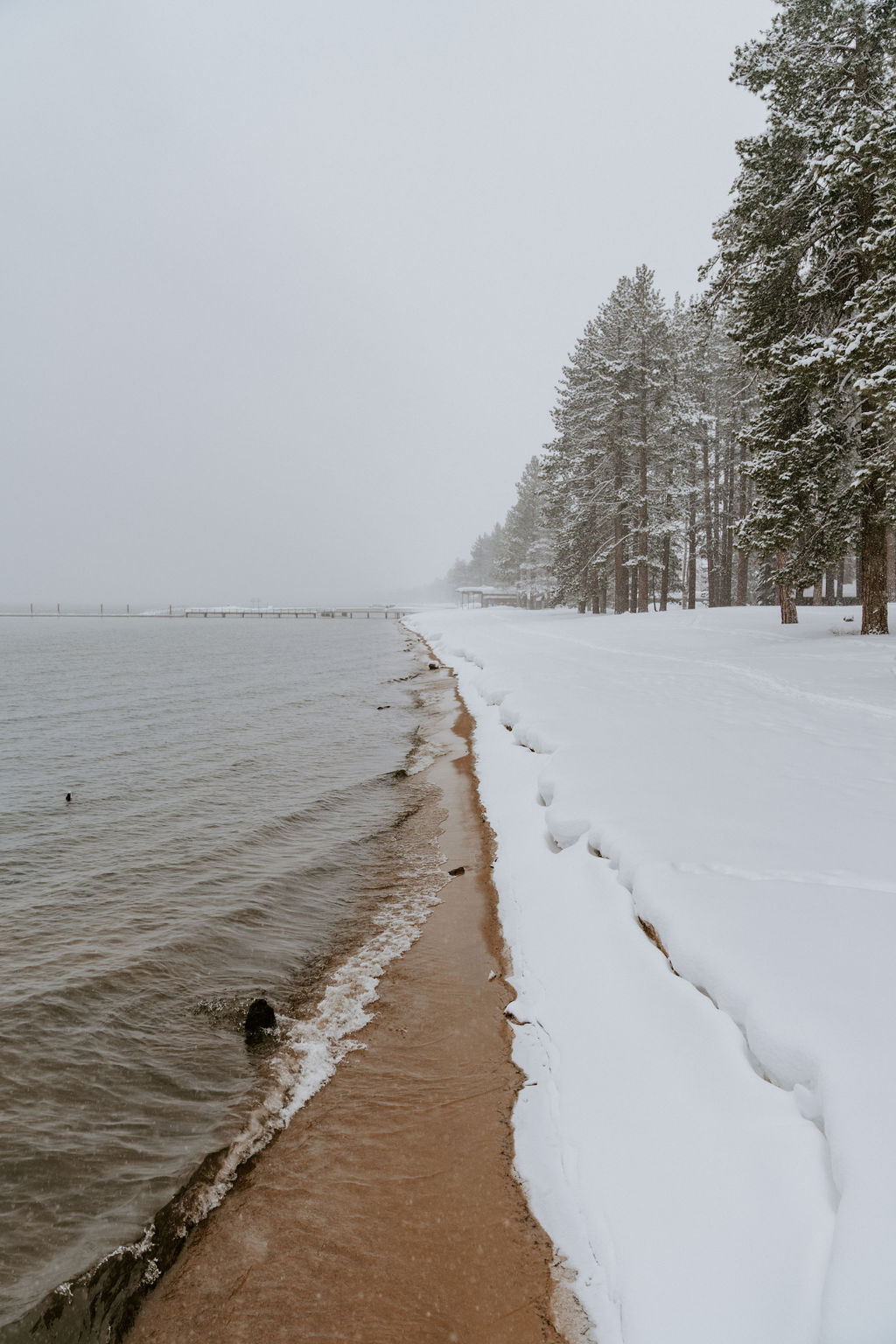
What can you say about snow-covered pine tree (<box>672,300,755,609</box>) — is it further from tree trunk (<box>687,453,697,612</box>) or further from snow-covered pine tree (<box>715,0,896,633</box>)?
snow-covered pine tree (<box>715,0,896,633</box>)

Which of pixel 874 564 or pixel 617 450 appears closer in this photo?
pixel 874 564

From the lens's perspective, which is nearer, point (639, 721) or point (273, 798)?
point (639, 721)

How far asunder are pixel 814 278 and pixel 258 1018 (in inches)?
695

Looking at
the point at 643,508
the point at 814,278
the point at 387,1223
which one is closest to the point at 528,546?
the point at 643,508

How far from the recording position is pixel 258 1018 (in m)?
4.37

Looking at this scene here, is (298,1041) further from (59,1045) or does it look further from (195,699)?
(195,699)

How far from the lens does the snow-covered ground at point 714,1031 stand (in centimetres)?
212

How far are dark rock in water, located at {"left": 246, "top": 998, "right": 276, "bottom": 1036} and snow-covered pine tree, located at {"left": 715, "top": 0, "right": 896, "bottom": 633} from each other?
1288 cm

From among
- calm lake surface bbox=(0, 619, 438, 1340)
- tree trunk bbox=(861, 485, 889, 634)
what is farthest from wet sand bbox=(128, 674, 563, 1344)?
tree trunk bbox=(861, 485, 889, 634)

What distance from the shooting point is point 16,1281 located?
274 centimetres

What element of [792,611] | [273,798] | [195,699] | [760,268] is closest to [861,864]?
[273,798]

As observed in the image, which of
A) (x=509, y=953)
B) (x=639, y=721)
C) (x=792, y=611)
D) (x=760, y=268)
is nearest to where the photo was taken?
(x=509, y=953)

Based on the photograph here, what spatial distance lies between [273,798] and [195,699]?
11.6m

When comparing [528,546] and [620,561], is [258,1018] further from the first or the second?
[528,546]
